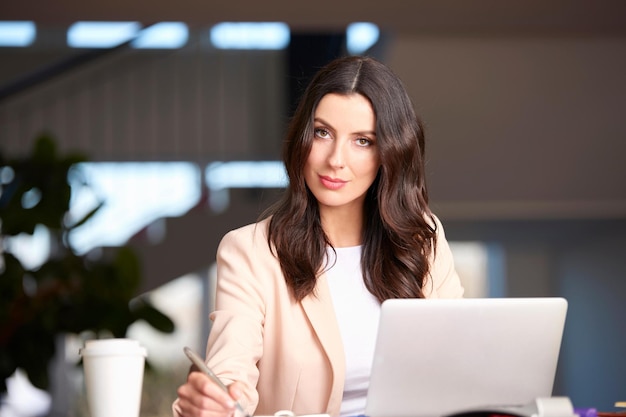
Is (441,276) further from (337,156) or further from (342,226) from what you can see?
(337,156)

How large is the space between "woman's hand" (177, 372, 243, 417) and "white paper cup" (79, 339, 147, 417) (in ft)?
0.32

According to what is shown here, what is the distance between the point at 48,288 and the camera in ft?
13.1

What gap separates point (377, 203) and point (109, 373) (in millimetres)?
832

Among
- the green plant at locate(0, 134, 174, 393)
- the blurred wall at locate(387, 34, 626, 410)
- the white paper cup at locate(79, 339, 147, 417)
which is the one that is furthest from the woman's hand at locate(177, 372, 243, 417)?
the blurred wall at locate(387, 34, 626, 410)


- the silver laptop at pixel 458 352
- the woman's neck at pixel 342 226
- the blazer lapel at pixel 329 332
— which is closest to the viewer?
the silver laptop at pixel 458 352

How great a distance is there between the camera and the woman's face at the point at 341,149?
188 cm

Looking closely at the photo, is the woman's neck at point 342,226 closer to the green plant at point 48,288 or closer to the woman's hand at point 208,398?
the woman's hand at point 208,398

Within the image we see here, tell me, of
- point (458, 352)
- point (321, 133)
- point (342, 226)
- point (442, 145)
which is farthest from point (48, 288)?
point (458, 352)

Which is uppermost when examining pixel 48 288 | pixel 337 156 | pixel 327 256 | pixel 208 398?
pixel 337 156

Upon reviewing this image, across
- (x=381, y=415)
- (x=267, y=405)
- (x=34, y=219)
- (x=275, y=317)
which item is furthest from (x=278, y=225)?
(x=34, y=219)

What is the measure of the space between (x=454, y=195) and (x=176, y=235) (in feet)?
5.57

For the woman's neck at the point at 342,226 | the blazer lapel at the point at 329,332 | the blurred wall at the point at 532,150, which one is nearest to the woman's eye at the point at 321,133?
the woman's neck at the point at 342,226

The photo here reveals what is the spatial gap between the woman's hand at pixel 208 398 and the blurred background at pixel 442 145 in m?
4.01

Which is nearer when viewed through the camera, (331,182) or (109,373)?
(109,373)
